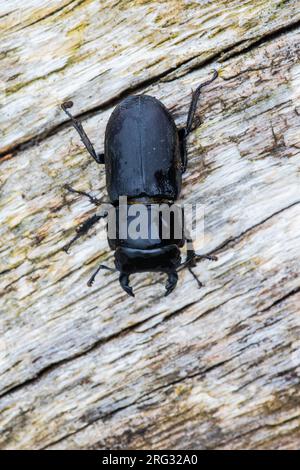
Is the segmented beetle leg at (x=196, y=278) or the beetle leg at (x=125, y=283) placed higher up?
the beetle leg at (x=125, y=283)

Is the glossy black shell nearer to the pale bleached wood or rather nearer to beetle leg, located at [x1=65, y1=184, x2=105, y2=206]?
beetle leg, located at [x1=65, y1=184, x2=105, y2=206]

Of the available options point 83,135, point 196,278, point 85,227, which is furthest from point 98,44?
point 196,278

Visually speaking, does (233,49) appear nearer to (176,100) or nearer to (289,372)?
(176,100)

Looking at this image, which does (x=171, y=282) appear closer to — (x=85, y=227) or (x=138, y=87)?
(x=85, y=227)

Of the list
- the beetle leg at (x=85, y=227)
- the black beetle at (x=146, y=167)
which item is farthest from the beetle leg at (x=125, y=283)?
the beetle leg at (x=85, y=227)

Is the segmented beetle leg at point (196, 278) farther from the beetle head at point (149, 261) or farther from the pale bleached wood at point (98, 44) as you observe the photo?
the pale bleached wood at point (98, 44)
